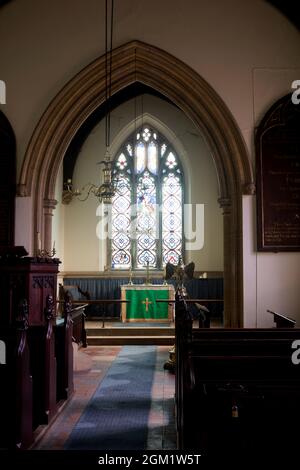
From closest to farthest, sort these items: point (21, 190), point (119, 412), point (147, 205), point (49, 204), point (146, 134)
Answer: point (119, 412), point (21, 190), point (49, 204), point (147, 205), point (146, 134)

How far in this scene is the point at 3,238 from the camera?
7305mm

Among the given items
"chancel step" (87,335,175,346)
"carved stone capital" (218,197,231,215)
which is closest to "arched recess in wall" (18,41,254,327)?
"carved stone capital" (218,197,231,215)

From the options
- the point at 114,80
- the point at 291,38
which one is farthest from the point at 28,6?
the point at 291,38

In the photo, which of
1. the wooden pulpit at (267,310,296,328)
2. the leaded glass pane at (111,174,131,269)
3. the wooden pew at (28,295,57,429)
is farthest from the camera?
the leaded glass pane at (111,174,131,269)

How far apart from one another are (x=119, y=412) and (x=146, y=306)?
5178 millimetres

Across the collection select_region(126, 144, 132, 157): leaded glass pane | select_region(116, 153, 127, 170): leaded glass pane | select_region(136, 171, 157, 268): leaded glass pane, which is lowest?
select_region(136, 171, 157, 268): leaded glass pane

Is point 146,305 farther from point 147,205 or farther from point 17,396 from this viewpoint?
point 17,396

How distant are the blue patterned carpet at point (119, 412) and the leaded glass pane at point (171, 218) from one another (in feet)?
16.2

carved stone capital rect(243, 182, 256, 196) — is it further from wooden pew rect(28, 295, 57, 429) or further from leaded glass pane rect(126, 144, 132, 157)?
leaded glass pane rect(126, 144, 132, 157)

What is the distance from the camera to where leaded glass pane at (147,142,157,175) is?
11391mm

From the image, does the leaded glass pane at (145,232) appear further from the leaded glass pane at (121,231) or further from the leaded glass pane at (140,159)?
the leaded glass pane at (140,159)

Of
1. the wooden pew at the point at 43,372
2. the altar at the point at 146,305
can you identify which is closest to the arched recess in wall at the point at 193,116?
the altar at the point at 146,305

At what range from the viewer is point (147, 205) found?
11.2 meters

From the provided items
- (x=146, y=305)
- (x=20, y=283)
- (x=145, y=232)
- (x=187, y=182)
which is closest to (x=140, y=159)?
(x=187, y=182)
